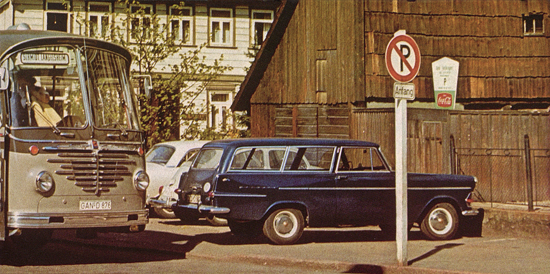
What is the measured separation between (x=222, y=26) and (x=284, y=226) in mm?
22299

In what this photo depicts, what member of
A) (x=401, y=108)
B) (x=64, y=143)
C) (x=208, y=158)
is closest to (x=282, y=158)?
(x=208, y=158)

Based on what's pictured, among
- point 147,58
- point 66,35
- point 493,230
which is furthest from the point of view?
point 147,58

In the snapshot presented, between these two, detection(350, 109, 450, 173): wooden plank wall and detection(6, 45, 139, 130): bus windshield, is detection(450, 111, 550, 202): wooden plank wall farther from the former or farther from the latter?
detection(6, 45, 139, 130): bus windshield

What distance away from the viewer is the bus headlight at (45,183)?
33.3 feet

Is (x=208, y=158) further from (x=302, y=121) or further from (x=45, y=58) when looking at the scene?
(x=302, y=121)

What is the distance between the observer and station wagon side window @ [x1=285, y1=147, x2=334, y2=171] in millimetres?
13156

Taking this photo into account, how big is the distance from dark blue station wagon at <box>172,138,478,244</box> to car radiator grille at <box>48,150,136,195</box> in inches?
79.2

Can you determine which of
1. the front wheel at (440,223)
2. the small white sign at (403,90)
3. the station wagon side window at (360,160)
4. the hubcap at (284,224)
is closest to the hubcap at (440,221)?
the front wheel at (440,223)

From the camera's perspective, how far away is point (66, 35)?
1112cm

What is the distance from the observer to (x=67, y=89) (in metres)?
11.0

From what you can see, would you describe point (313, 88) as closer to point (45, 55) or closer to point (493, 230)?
point (493, 230)

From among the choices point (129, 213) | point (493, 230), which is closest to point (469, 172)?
point (493, 230)

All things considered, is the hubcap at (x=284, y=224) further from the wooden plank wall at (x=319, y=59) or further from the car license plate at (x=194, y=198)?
the wooden plank wall at (x=319, y=59)

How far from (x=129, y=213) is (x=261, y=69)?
13516 millimetres
